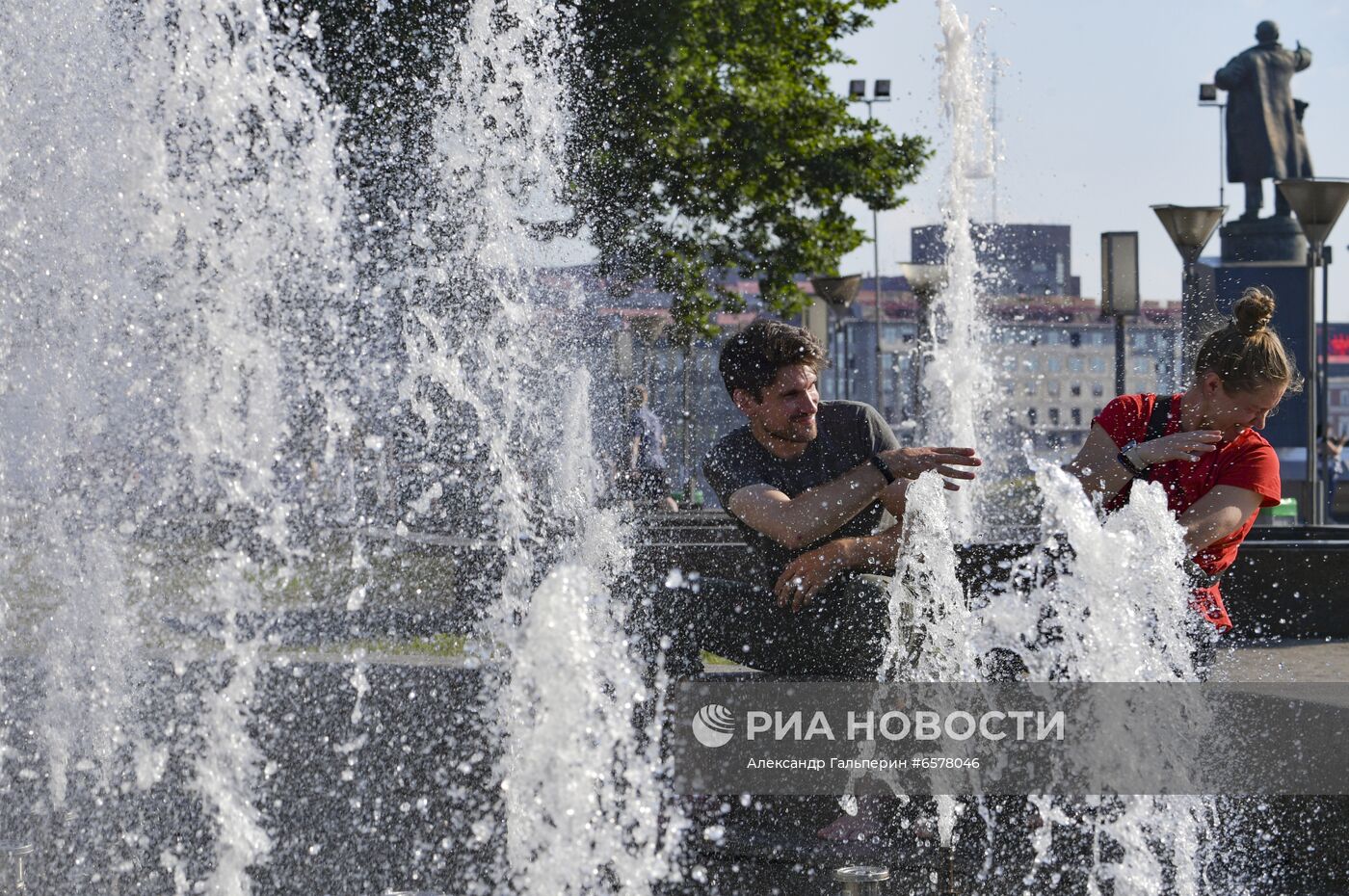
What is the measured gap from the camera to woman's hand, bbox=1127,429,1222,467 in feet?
11.3

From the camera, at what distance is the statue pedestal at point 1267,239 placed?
2609 centimetres

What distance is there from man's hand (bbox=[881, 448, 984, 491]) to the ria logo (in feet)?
2.10

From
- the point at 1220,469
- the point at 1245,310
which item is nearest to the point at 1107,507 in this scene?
the point at 1220,469

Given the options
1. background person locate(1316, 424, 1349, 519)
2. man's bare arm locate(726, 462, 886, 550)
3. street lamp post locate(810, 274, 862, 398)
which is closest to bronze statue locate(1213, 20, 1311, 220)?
background person locate(1316, 424, 1349, 519)

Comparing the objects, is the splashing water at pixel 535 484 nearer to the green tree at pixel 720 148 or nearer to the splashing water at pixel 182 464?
the splashing water at pixel 182 464

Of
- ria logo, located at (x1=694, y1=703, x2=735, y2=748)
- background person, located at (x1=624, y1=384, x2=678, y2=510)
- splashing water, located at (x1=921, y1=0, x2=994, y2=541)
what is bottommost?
ria logo, located at (x1=694, y1=703, x2=735, y2=748)

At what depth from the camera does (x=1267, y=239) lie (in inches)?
1040

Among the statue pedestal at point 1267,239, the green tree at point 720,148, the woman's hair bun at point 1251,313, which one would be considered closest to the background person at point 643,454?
the green tree at point 720,148

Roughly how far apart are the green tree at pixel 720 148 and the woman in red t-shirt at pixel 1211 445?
10168 millimetres

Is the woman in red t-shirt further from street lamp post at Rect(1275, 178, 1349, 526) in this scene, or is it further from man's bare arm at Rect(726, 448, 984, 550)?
street lamp post at Rect(1275, 178, 1349, 526)

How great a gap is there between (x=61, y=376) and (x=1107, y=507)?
367 centimetres

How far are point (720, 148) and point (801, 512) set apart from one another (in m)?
14.2

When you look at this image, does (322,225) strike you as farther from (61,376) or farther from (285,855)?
(285,855)

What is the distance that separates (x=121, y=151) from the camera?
18.2 feet
